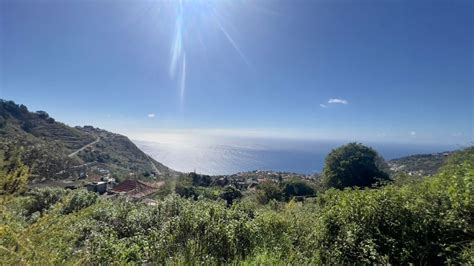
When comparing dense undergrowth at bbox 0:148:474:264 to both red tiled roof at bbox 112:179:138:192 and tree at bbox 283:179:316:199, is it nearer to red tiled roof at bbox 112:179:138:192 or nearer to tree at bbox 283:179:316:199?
tree at bbox 283:179:316:199

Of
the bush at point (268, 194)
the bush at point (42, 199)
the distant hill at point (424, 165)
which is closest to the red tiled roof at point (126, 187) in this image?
the bush at point (268, 194)

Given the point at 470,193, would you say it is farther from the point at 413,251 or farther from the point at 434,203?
the point at 413,251

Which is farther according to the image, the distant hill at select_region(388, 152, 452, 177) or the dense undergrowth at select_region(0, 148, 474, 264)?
the distant hill at select_region(388, 152, 452, 177)

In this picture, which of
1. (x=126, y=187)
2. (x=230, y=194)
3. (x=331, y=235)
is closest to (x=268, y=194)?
(x=230, y=194)

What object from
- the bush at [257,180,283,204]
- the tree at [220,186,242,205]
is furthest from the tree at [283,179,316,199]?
the tree at [220,186,242,205]

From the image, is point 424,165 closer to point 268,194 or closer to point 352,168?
point 352,168

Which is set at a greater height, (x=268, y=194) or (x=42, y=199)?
(x=42, y=199)

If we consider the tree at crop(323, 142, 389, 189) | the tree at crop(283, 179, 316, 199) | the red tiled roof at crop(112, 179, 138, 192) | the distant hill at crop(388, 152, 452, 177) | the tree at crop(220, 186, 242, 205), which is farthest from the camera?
the red tiled roof at crop(112, 179, 138, 192)

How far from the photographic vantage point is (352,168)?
22000 millimetres

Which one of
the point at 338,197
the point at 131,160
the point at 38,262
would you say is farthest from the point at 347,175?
the point at 131,160

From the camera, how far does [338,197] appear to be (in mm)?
4922

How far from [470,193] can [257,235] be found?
295 cm

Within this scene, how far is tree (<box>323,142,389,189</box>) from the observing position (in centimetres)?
2178

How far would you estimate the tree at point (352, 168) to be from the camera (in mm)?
21781
